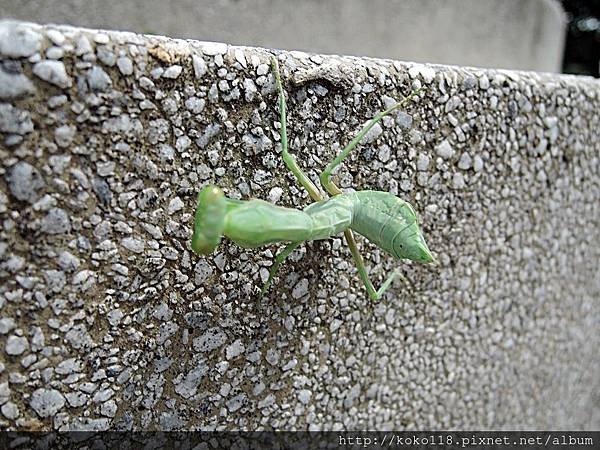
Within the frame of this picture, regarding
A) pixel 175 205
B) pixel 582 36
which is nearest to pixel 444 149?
pixel 175 205

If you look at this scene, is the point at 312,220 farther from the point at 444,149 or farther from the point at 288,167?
the point at 444,149

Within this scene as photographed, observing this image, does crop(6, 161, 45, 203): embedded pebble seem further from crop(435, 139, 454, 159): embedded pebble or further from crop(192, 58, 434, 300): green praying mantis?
crop(435, 139, 454, 159): embedded pebble

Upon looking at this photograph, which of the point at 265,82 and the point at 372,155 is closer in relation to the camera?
the point at 265,82

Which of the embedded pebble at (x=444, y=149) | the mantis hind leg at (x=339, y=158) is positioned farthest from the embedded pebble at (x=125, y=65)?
the embedded pebble at (x=444, y=149)

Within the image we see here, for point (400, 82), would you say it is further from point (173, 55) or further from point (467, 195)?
point (173, 55)

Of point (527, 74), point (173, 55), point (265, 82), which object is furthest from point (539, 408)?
point (173, 55)
